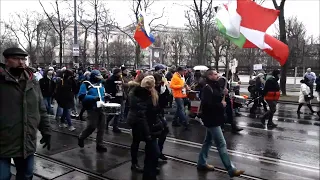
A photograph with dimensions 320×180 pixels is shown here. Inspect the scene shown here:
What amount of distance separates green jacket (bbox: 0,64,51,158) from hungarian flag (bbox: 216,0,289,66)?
363cm

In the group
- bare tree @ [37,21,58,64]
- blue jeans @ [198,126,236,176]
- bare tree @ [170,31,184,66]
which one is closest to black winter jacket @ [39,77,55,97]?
blue jeans @ [198,126,236,176]

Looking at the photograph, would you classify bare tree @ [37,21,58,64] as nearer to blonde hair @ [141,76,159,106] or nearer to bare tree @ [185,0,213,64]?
bare tree @ [185,0,213,64]

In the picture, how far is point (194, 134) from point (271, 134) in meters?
2.16

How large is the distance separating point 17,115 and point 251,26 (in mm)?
4151

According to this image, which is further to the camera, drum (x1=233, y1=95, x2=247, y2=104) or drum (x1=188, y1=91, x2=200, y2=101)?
drum (x1=188, y1=91, x2=200, y2=101)

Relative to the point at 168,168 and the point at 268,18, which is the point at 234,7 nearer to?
the point at 268,18

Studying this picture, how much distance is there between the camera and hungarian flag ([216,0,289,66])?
5477mm

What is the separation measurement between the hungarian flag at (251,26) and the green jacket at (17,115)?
11.9 feet

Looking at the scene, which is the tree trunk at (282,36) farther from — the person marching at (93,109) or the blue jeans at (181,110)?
the person marching at (93,109)

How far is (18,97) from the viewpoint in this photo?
3172mm

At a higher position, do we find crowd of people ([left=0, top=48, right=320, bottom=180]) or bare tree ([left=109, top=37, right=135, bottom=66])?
bare tree ([left=109, top=37, right=135, bottom=66])

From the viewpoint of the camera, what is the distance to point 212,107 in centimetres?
496

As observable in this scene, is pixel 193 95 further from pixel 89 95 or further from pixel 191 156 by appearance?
pixel 89 95

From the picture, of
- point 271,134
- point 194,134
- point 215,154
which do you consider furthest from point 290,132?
point 215,154
